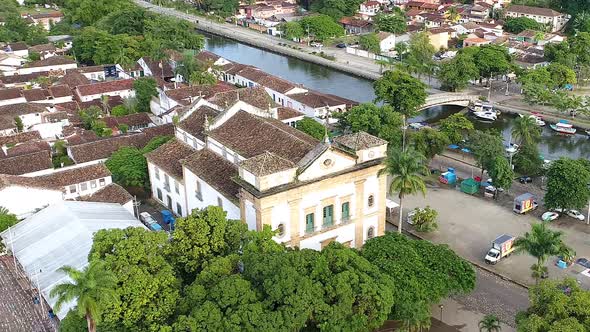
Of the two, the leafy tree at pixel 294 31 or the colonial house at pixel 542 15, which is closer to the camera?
the colonial house at pixel 542 15

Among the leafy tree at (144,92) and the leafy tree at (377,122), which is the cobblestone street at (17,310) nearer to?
the leafy tree at (377,122)

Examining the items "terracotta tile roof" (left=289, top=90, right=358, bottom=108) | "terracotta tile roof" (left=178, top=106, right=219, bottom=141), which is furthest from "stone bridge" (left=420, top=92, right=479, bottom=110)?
"terracotta tile roof" (left=178, top=106, right=219, bottom=141)

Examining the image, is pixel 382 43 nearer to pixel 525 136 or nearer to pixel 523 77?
pixel 523 77

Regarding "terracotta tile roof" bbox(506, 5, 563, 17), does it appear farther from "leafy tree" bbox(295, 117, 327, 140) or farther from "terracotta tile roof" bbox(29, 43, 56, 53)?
"terracotta tile roof" bbox(29, 43, 56, 53)

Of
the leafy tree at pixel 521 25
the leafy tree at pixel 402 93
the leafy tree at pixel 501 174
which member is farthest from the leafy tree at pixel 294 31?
the leafy tree at pixel 501 174

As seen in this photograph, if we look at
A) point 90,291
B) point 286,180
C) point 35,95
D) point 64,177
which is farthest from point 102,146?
point 90,291
